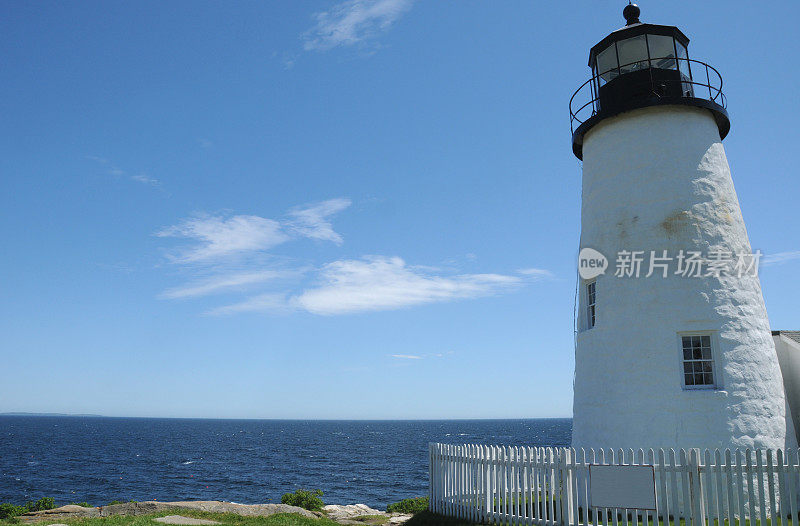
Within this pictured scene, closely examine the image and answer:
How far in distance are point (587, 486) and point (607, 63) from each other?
10.2 metres

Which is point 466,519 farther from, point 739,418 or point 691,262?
point 691,262

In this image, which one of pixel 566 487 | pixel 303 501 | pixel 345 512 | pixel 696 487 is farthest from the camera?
pixel 345 512

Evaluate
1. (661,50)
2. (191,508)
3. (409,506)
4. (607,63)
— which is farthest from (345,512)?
(661,50)

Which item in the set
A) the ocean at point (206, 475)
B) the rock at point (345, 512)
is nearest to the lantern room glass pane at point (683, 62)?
the rock at point (345, 512)

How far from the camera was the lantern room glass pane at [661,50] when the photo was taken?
1362 cm

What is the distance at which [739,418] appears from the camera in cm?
1134

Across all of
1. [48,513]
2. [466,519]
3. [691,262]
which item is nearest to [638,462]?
[466,519]

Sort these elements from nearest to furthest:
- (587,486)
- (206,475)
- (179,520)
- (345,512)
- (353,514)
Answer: (587,486) → (179,520) → (345,512) → (353,514) → (206,475)

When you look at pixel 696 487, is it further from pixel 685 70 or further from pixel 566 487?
pixel 685 70

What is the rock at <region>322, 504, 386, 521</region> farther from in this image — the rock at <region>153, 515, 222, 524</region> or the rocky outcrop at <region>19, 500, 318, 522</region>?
the rock at <region>153, 515, 222, 524</region>

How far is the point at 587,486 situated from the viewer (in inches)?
436

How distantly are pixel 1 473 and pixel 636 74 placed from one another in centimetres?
6658

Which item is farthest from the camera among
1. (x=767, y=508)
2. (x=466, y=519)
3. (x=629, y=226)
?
(x=629, y=226)

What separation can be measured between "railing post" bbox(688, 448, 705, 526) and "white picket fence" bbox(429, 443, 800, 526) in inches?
0.6
